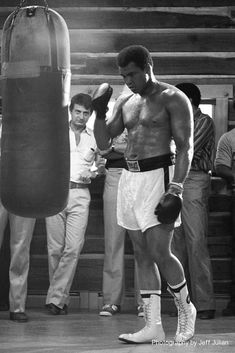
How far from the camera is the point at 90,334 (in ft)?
23.9

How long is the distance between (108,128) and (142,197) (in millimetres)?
538

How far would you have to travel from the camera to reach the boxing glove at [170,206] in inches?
255

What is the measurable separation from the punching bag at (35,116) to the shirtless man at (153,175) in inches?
20.5

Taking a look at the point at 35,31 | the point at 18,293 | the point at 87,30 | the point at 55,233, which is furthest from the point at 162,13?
the point at 35,31

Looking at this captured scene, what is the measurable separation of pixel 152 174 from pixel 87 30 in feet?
11.3

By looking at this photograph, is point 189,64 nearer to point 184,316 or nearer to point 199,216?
point 199,216

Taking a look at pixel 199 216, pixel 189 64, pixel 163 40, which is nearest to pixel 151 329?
pixel 199 216

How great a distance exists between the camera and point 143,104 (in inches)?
265

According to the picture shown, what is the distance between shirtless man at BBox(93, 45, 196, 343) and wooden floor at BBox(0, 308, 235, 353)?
0.69ft

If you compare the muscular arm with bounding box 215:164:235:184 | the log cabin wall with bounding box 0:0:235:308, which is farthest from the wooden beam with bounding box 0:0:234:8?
the muscular arm with bounding box 215:164:235:184

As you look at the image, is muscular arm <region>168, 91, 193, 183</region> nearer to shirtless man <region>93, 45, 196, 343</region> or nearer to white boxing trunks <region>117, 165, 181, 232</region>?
shirtless man <region>93, 45, 196, 343</region>

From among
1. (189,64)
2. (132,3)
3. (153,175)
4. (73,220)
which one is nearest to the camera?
(153,175)

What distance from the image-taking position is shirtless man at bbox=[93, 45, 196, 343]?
21.6ft

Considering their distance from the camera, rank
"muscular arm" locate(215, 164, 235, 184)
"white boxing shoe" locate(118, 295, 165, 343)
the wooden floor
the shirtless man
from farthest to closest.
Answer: "muscular arm" locate(215, 164, 235, 184) < "white boxing shoe" locate(118, 295, 165, 343) < the shirtless man < the wooden floor
